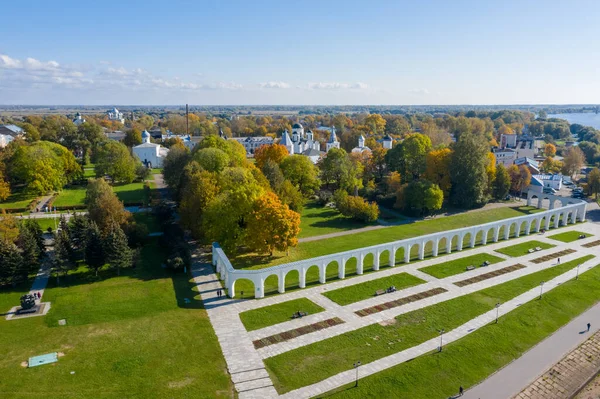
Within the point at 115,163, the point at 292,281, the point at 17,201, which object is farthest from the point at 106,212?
the point at 115,163

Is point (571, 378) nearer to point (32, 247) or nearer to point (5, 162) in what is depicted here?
point (32, 247)

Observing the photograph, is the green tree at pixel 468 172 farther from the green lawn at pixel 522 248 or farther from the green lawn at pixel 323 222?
the green lawn at pixel 323 222

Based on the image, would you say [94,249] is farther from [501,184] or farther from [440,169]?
[501,184]

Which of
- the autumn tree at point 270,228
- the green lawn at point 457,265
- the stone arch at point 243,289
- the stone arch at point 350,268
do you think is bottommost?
the stone arch at point 243,289

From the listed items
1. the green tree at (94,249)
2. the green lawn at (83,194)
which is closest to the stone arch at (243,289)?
the green tree at (94,249)

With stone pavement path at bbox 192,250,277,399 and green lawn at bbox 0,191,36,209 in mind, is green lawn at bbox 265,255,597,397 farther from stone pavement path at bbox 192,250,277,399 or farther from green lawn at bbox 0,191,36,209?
green lawn at bbox 0,191,36,209

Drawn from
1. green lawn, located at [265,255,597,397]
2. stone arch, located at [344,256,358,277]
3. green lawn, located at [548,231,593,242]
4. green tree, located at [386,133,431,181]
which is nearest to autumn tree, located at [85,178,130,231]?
stone arch, located at [344,256,358,277]
